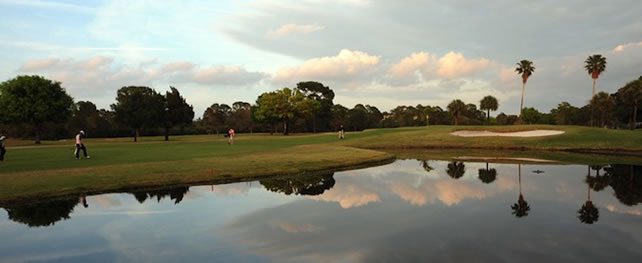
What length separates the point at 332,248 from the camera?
1079 cm

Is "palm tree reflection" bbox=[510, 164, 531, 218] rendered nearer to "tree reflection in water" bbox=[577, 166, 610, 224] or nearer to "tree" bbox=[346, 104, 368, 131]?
"tree reflection in water" bbox=[577, 166, 610, 224]

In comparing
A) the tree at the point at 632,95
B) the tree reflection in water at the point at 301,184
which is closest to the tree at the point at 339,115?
the tree at the point at 632,95

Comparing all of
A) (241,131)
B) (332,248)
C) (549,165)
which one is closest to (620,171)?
(549,165)

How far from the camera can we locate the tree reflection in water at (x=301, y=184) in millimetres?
20141

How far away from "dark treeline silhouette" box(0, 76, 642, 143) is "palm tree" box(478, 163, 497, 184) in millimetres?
39329

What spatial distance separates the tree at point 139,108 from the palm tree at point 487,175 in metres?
65.5

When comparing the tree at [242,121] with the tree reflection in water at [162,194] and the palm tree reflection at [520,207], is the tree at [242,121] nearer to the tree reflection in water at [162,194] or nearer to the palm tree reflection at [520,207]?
the tree reflection in water at [162,194]

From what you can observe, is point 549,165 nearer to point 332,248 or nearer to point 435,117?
point 332,248

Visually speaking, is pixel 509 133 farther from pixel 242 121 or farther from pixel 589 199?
pixel 242 121

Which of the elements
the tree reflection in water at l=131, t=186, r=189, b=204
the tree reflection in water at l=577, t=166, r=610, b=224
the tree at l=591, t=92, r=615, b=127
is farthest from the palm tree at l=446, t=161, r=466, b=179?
the tree at l=591, t=92, r=615, b=127

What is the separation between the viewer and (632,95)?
338ft

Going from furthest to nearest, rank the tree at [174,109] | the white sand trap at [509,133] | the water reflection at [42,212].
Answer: the tree at [174,109] → the white sand trap at [509,133] → the water reflection at [42,212]

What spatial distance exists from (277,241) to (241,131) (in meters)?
120

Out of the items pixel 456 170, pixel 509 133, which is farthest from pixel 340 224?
pixel 509 133
